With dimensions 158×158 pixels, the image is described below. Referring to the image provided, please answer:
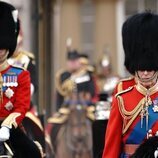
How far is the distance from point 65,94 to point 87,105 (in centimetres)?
70

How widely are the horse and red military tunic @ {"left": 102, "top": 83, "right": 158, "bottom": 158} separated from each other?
5868 mm

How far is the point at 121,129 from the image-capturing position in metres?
6.64

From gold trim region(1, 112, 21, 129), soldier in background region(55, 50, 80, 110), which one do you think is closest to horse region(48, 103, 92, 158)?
soldier in background region(55, 50, 80, 110)

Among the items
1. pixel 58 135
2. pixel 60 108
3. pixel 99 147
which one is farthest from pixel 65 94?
pixel 99 147

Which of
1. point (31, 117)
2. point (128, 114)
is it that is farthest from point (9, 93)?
point (31, 117)

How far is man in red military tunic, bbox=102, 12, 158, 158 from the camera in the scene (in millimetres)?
6605

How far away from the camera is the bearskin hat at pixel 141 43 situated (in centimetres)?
662

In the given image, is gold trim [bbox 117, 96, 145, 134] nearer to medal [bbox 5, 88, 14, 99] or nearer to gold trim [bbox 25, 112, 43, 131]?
medal [bbox 5, 88, 14, 99]

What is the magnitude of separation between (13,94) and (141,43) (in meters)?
1.17

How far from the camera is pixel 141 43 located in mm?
6672

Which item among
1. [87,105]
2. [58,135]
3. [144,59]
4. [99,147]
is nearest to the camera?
[144,59]

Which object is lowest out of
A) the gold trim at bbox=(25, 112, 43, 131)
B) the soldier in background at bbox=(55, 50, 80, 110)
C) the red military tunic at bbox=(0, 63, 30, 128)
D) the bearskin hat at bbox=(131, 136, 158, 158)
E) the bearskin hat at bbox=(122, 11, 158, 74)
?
the soldier in background at bbox=(55, 50, 80, 110)

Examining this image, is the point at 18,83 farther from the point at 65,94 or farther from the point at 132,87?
the point at 65,94

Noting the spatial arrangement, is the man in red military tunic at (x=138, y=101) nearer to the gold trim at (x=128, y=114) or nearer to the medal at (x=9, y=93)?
the gold trim at (x=128, y=114)
